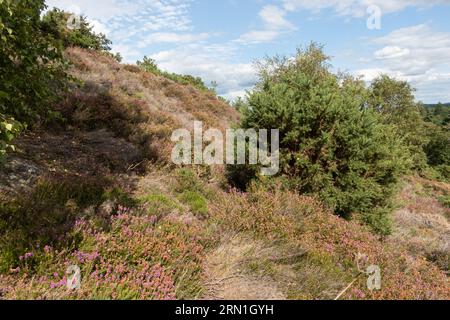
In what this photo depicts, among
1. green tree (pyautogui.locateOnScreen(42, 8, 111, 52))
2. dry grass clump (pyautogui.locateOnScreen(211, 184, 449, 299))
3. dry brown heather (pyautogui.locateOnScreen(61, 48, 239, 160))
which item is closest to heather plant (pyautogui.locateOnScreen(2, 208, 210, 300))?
dry grass clump (pyautogui.locateOnScreen(211, 184, 449, 299))

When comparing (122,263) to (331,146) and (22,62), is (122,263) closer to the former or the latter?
(22,62)

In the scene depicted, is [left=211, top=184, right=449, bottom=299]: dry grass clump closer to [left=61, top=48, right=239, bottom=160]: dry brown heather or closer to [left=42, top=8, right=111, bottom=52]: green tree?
[left=61, top=48, right=239, bottom=160]: dry brown heather

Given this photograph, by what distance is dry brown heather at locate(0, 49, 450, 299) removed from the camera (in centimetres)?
380

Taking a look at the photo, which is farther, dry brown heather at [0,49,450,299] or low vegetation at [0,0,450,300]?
low vegetation at [0,0,450,300]

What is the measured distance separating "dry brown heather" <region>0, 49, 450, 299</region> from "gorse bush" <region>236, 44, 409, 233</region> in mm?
922

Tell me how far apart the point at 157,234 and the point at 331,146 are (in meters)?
5.21

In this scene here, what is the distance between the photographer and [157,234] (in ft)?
15.9

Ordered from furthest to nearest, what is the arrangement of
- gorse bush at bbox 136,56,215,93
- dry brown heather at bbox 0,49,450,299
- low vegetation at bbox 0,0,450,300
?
gorse bush at bbox 136,56,215,93
low vegetation at bbox 0,0,450,300
dry brown heather at bbox 0,49,450,299

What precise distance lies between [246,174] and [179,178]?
6.25 feet

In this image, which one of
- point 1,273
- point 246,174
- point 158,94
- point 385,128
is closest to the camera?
point 1,273

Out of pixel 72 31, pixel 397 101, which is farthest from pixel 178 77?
pixel 397 101

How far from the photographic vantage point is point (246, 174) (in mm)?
8727

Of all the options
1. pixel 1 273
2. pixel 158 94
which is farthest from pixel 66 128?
pixel 158 94
